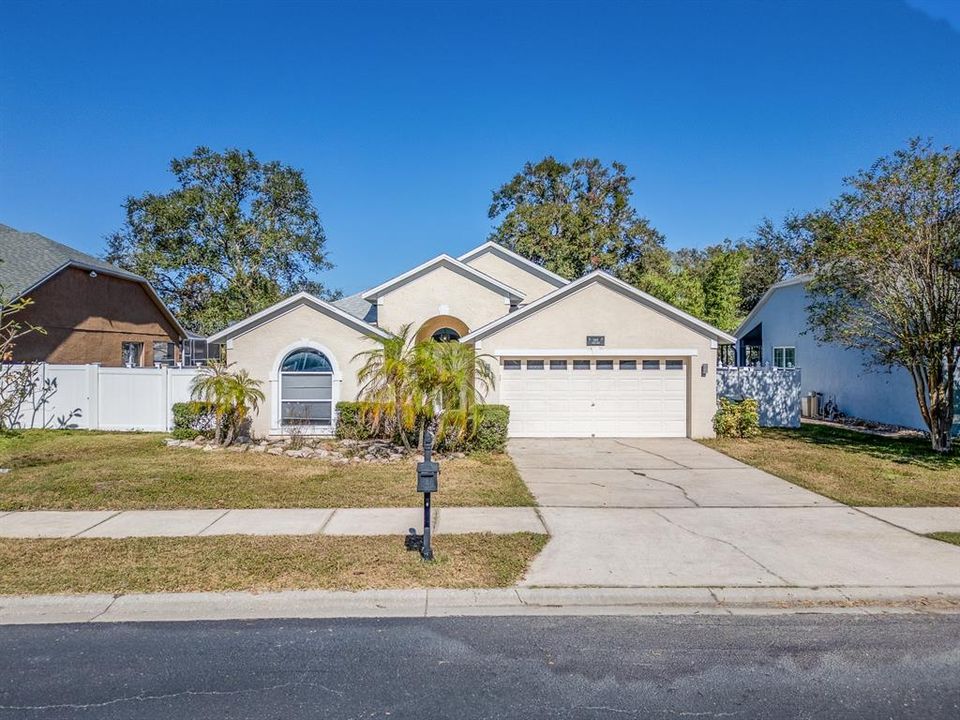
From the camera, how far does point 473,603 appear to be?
229 inches

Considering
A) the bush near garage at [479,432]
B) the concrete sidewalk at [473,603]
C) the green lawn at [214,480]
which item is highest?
the bush near garage at [479,432]

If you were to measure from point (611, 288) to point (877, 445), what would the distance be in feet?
24.1

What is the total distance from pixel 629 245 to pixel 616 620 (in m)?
36.2

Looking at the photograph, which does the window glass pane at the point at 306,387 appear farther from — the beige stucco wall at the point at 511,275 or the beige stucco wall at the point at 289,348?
the beige stucco wall at the point at 511,275

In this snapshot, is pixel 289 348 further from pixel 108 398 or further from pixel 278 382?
pixel 108 398

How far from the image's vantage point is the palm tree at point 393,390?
43.9ft

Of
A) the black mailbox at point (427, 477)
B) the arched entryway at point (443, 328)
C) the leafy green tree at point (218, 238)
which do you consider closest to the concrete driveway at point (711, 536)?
the black mailbox at point (427, 477)

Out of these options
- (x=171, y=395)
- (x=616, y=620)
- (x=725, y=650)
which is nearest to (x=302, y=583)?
(x=616, y=620)

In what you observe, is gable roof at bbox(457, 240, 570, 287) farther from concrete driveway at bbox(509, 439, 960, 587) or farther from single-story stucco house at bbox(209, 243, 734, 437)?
concrete driveway at bbox(509, 439, 960, 587)

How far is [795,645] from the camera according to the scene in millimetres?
5012

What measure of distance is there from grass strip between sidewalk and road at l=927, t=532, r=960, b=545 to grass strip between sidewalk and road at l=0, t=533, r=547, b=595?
182 inches

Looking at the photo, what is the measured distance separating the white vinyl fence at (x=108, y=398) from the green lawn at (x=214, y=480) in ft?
10.6

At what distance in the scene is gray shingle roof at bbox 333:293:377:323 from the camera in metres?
22.1

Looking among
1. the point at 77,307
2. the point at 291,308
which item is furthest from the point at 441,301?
the point at 77,307
